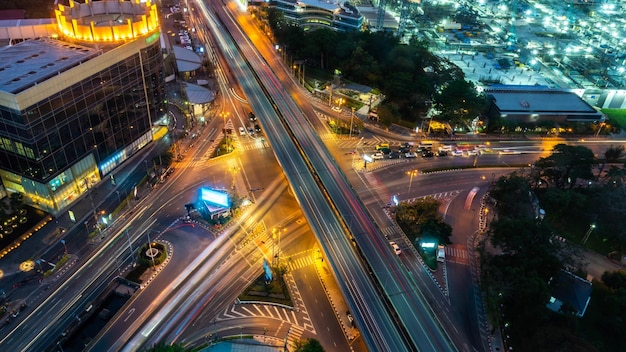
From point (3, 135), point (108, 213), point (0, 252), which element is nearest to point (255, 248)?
point (108, 213)

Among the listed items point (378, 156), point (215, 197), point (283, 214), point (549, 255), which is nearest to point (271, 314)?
point (283, 214)

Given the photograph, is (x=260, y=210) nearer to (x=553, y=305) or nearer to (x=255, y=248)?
(x=255, y=248)

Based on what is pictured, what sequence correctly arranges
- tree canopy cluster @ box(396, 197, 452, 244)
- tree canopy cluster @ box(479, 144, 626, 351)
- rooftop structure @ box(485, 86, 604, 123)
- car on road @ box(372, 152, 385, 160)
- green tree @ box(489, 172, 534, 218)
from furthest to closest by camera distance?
rooftop structure @ box(485, 86, 604, 123), car on road @ box(372, 152, 385, 160), green tree @ box(489, 172, 534, 218), tree canopy cluster @ box(396, 197, 452, 244), tree canopy cluster @ box(479, 144, 626, 351)

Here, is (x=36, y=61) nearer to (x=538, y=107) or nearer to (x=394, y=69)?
(x=394, y=69)

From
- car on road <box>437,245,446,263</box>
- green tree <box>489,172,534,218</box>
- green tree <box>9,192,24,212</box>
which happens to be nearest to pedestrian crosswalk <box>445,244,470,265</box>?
car on road <box>437,245,446,263</box>

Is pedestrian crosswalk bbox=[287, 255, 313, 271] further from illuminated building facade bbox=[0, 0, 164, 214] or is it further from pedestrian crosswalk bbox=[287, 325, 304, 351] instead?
illuminated building facade bbox=[0, 0, 164, 214]

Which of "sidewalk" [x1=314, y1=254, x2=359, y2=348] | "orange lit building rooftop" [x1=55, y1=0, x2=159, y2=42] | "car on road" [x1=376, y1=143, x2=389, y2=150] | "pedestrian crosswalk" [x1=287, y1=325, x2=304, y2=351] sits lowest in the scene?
"pedestrian crosswalk" [x1=287, y1=325, x2=304, y2=351]

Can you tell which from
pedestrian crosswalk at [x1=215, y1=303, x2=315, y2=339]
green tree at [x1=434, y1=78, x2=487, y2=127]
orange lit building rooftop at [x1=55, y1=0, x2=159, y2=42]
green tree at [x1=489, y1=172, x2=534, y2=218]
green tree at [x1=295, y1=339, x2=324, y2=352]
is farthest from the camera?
green tree at [x1=434, y1=78, x2=487, y2=127]
